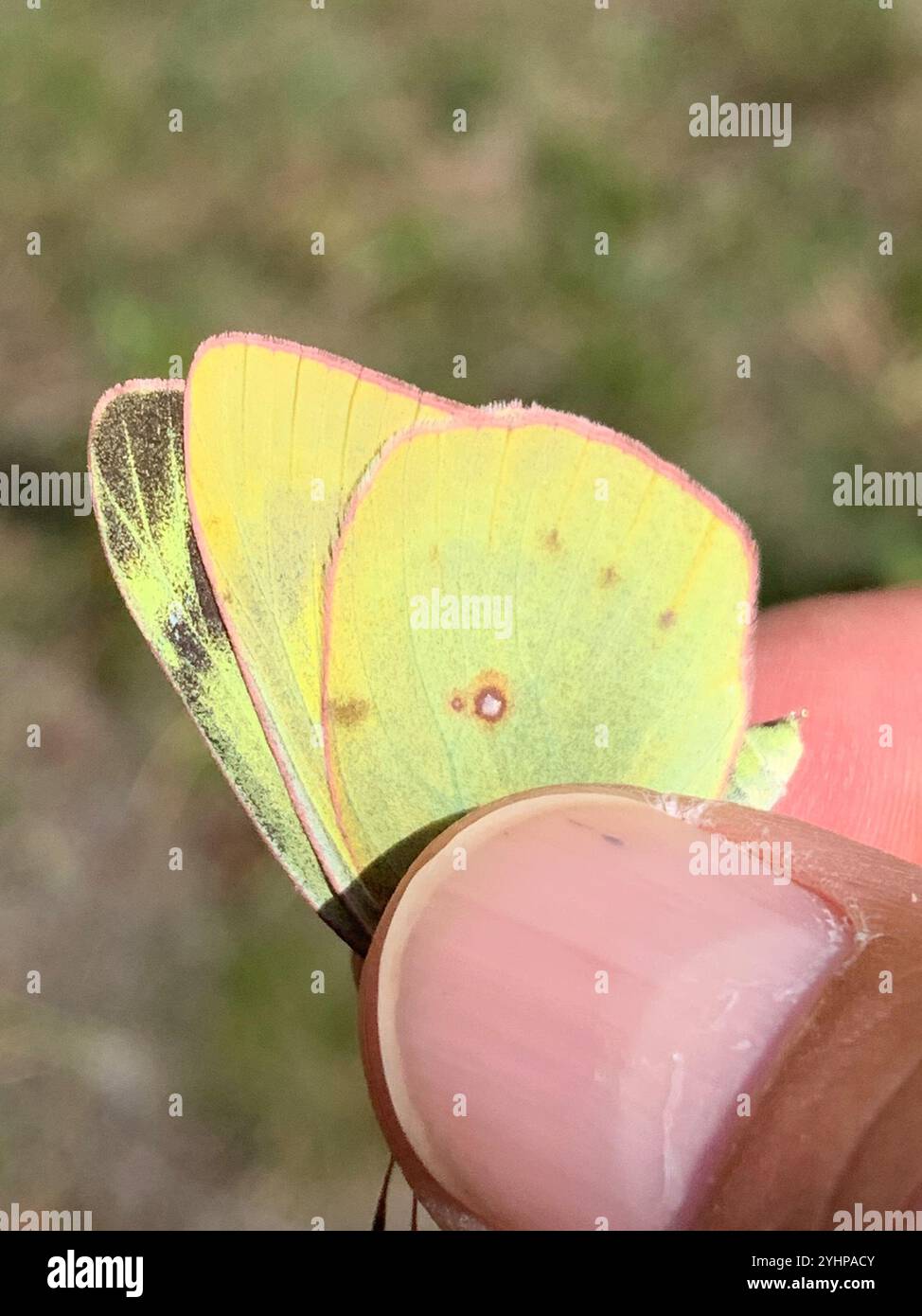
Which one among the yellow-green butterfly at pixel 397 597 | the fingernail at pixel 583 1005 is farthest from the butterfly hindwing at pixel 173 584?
the fingernail at pixel 583 1005

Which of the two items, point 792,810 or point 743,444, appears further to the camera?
point 743,444

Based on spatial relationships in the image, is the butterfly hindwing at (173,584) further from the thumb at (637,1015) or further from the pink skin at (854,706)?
the pink skin at (854,706)

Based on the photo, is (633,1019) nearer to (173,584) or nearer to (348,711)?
(348,711)

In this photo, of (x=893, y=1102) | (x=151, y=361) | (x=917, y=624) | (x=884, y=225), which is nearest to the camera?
(x=893, y=1102)

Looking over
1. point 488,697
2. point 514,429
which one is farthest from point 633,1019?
point 514,429

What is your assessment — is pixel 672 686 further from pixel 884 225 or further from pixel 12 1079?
pixel 884 225
